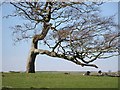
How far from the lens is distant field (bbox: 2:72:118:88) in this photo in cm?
208

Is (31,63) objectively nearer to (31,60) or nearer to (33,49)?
(31,60)

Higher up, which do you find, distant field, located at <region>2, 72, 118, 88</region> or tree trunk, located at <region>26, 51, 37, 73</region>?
tree trunk, located at <region>26, 51, 37, 73</region>

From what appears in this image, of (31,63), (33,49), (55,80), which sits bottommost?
(55,80)

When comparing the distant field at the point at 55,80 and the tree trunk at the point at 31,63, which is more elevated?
the tree trunk at the point at 31,63

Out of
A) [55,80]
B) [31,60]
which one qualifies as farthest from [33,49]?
[55,80]

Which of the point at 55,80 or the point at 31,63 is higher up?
the point at 31,63

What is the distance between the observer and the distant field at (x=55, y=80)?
208 cm

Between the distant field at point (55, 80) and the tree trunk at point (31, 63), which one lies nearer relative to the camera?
the distant field at point (55, 80)

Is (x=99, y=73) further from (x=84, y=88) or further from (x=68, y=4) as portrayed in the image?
(x=68, y=4)

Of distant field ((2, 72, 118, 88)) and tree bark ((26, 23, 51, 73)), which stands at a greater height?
tree bark ((26, 23, 51, 73))

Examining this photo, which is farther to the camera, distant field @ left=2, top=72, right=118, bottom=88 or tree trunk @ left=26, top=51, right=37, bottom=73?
tree trunk @ left=26, top=51, right=37, bottom=73

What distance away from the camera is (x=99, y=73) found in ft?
7.74

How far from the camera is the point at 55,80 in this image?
2.20 meters

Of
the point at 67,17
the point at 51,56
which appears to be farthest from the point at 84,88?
the point at 67,17
